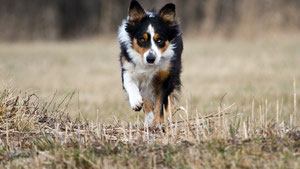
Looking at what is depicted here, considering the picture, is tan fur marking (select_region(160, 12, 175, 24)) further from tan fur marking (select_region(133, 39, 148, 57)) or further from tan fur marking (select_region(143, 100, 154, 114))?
tan fur marking (select_region(143, 100, 154, 114))

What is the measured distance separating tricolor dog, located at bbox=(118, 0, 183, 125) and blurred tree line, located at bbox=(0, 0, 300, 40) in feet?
58.1

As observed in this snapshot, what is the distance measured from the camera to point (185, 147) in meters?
3.65

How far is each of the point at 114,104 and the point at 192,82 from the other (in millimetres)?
3983

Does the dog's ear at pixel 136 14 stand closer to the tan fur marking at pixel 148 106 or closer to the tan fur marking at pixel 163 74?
the tan fur marking at pixel 163 74

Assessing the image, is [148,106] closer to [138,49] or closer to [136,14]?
[138,49]

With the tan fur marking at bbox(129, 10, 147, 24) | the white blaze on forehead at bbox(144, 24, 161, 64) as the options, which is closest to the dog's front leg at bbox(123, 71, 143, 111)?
the white blaze on forehead at bbox(144, 24, 161, 64)

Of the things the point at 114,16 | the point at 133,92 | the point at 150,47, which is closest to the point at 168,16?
the point at 150,47

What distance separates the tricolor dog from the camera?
563 cm

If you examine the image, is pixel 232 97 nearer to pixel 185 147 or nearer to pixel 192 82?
pixel 192 82

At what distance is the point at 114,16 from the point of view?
2892 cm

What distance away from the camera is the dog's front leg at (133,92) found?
5.34m

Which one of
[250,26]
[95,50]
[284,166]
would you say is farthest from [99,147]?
[250,26]

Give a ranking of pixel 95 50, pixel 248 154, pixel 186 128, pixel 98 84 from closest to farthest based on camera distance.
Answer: pixel 248 154
pixel 186 128
pixel 98 84
pixel 95 50

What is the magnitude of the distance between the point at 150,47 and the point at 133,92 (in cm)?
60
